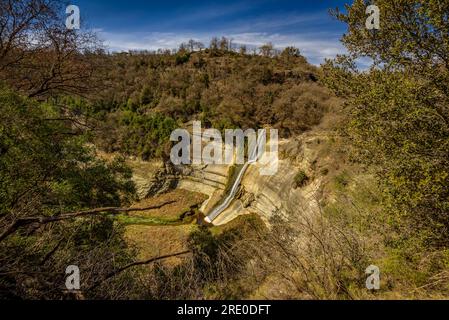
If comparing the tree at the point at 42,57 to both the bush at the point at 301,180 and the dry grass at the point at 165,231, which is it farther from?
the bush at the point at 301,180

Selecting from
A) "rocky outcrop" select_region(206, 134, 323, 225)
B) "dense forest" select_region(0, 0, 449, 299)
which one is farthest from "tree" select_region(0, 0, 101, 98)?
"rocky outcrop" select_region(206, 134, 323, 225)

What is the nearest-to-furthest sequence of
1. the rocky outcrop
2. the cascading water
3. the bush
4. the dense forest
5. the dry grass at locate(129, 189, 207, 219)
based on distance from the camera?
the dense forest → the rocky outcrop → the bush → the cascading water → the dry grass at locate(129, 189, 207, 219)

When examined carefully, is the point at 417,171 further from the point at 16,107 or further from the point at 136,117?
the point at 136,117

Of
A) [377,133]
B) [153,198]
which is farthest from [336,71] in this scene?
[153,198]

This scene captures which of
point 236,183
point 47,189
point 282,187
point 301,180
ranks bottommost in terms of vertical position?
point 236,183

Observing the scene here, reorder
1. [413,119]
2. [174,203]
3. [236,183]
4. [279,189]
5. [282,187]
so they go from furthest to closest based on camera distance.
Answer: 1. [174,203]
2. [236,183]
3. [279,189]
4. [282,187]
5. [413,119]

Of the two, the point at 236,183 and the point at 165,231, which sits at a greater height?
the point at 236,183

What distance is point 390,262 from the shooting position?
5797mm

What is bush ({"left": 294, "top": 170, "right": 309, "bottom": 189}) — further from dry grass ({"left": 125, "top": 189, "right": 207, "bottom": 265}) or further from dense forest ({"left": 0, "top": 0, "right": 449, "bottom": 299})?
dry grass ({"left": 125, "top": 189, "right": 207, "bottom": 265})

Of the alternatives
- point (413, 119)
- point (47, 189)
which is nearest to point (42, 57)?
point (47, 189)

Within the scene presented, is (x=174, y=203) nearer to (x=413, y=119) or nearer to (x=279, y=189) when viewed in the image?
(x=279, y=189)

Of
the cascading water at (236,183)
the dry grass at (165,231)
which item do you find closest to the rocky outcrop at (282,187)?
the cascading water at (236,183)
